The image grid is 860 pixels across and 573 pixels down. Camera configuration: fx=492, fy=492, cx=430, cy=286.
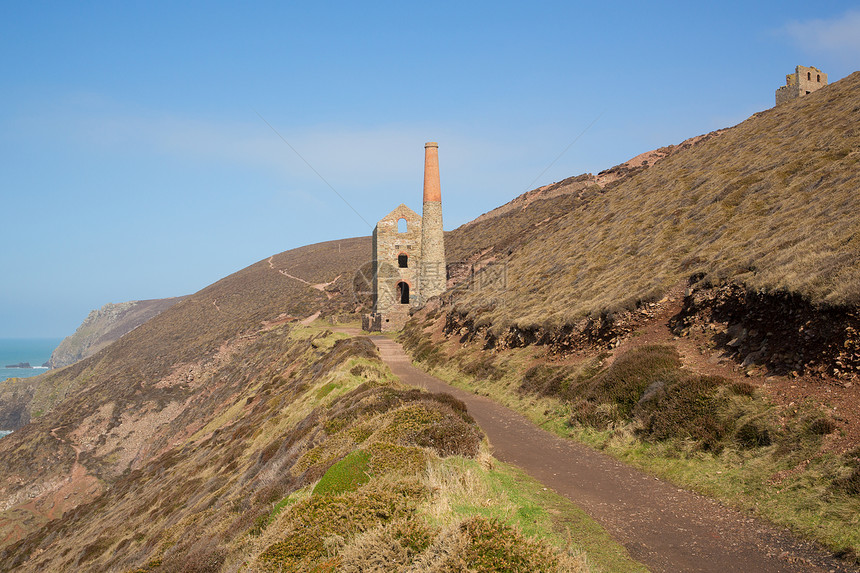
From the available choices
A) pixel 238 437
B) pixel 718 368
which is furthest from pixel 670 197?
pixel 238 437

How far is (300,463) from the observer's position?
10.5 m

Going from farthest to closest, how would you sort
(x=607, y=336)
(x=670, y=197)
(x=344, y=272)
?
(x=344, y=272), (x=670, y=197), (x=607, y=336)

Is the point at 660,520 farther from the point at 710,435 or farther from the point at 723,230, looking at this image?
the point at 723,230

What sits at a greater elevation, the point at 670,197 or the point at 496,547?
the point at 670,197

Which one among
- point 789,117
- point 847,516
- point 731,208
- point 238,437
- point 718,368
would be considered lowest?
point 238,437

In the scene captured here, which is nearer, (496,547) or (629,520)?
(496,547)

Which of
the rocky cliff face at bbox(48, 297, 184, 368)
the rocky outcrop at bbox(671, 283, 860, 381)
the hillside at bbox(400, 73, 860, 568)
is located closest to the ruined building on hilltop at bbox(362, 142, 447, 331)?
the hillside at bbox(400, 73, 860, 568)

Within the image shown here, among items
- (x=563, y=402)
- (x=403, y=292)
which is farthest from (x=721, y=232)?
(x=403, y=292)

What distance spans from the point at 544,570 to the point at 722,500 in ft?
14.9

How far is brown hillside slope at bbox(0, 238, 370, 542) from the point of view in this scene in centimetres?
4009

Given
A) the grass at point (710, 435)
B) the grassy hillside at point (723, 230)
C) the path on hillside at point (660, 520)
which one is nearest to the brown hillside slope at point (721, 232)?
the grassy hillside at point (723, 230)

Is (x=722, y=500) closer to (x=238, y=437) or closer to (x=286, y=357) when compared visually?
(x=238, y=437)

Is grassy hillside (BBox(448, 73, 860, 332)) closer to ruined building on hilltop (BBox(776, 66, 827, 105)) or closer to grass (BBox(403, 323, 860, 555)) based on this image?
grass (BBox(403, 323, 860, 555))

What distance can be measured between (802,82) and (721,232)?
29.3 meters
